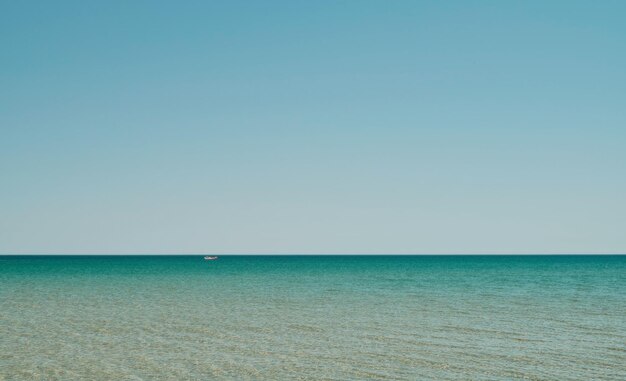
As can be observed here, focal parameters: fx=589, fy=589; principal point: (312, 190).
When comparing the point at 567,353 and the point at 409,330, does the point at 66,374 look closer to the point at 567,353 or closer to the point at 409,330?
the point at 409,330

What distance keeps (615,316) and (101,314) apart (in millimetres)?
26600

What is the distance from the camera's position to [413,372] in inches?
668

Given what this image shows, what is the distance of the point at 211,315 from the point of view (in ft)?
101

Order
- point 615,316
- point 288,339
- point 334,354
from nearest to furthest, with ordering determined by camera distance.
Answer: point 334,354 < point 288,339 < point 615,316

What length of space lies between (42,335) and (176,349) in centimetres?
687

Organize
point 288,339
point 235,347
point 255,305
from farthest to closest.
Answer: point 255,305 < point 288,339 < point 235,347

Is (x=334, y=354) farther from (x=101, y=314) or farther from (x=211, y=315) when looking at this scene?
(x=101, y=314)

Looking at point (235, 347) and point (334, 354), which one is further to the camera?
point (235, 347)

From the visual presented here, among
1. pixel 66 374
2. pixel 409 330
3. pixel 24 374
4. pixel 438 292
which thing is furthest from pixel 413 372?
pixel 438 292

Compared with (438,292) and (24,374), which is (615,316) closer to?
(438,292)

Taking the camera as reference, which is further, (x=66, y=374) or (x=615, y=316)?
(x=615, y=316)

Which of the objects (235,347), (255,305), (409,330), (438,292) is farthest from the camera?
(438,292)

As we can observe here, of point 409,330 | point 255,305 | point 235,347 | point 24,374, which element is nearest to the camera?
point 24,374

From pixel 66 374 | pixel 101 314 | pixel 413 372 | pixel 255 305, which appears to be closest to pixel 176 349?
pixel 66 374
